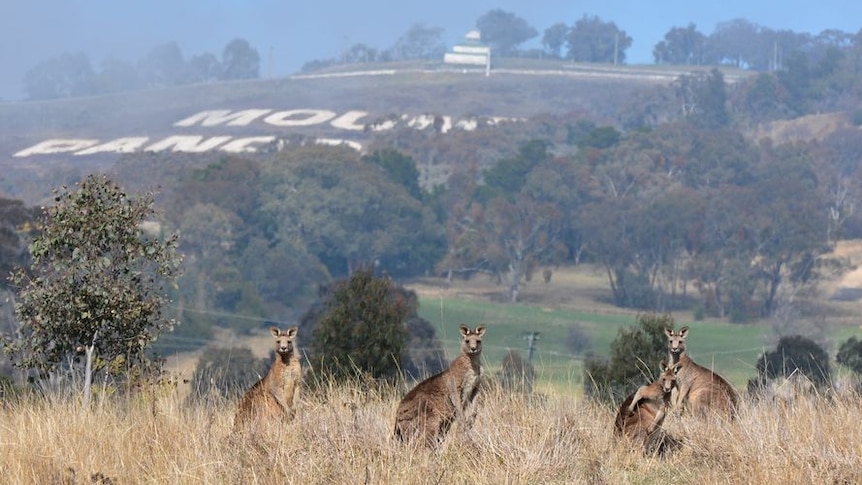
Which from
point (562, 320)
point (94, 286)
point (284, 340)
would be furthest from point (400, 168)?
point (284, 340)

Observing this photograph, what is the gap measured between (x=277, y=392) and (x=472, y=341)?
1.49 m

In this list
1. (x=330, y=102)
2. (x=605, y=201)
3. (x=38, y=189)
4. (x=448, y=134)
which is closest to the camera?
(x=605, y=201)

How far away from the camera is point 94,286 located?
12.4m

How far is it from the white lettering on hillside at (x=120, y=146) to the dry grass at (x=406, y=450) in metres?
141

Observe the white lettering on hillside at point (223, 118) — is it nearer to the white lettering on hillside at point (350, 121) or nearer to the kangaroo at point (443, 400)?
the white lettering on hillside at point (350, 121)

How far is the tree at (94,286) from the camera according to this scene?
12.5m

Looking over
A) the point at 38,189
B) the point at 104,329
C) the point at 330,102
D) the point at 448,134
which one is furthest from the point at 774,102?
the point at 104,329

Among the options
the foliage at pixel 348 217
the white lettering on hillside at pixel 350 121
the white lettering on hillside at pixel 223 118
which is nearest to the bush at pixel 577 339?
the foliage at pixel 348 217

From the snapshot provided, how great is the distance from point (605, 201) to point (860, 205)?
76.9ft

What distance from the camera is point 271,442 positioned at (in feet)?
29.0

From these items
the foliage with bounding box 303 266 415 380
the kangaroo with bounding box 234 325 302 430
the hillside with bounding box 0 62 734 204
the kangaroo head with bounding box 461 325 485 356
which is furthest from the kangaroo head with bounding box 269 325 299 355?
the hillside with bounding box 0 62 734 204

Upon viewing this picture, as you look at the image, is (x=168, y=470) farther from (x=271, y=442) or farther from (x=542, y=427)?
(x=542, y=427)

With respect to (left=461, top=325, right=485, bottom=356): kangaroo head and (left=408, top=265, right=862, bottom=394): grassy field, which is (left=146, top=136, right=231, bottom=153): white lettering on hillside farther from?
(left=461, top=325, right=485, bottom=356): kangaroo head

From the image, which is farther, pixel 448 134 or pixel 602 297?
pixel 448 134
